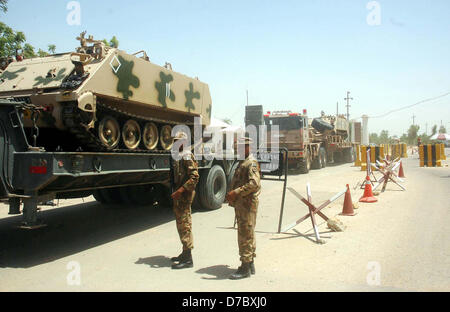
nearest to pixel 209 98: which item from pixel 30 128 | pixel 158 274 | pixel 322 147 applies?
pixel 30 128

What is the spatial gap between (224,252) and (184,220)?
101cm

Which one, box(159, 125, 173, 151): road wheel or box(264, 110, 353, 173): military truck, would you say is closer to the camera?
box(159, 125, 173, 151): road wheel

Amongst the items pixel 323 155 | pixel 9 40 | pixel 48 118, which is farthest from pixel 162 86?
pixel 323 155

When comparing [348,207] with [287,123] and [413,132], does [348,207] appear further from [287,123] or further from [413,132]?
[413,132]

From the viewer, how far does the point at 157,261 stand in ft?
17.7

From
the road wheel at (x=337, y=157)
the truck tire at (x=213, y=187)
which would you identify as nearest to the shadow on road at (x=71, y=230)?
the truck tire at (x=213, y=187)

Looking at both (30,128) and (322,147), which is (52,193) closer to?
(30,128)

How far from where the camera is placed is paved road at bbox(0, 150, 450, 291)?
4.44m

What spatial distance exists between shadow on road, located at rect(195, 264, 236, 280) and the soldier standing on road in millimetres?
169

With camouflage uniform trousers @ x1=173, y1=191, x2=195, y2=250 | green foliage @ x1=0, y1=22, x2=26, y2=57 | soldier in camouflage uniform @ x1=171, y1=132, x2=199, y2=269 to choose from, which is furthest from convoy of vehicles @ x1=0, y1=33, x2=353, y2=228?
green foliage @ x1=0, y1=22, x2=26, y2=57

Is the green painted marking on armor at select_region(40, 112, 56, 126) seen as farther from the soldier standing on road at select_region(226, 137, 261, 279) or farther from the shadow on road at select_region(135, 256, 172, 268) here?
the soldier standing on road at select_region(226, 137, 261, 279)

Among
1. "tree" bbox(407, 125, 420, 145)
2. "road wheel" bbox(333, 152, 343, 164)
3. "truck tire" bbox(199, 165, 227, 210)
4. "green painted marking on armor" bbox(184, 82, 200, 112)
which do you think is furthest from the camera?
"tree" bbox(407, 125, 420, 145)

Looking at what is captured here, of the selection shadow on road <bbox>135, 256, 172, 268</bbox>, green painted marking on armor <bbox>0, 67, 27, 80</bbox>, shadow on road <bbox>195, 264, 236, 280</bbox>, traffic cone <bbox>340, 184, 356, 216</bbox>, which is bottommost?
shadow on road <bbox>195, 264, 236, 280</bbox>
